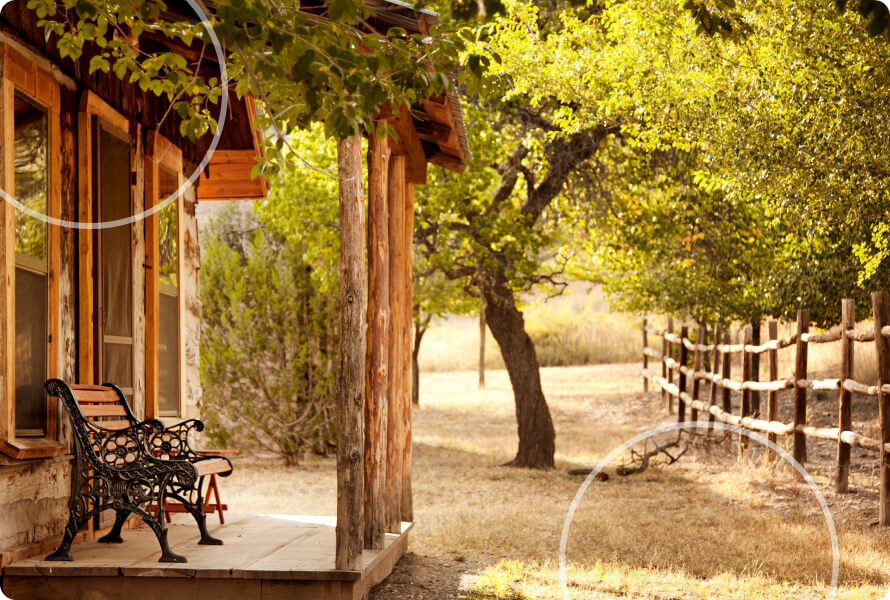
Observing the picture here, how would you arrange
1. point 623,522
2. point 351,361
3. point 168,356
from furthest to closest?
point 623,522
point 168,356
point 351,361

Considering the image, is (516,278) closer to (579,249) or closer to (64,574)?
(579,249)

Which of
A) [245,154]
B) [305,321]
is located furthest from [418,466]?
[245,154]

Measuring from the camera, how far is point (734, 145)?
783cm

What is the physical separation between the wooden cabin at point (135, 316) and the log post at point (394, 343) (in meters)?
0.02

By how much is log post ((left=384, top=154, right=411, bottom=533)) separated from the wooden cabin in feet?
0.05

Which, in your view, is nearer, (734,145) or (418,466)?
(734,145)

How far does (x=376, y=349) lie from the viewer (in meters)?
5.65

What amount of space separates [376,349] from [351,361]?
0.96m

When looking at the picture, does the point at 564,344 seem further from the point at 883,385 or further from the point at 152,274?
the point at 152,274

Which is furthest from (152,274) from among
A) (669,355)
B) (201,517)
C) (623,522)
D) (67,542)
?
(669,355)

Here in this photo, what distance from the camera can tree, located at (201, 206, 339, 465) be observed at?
43.1ft

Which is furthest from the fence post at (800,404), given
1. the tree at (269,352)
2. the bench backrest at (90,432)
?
the bench backrest at (90,432)

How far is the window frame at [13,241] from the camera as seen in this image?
4477 millimetres

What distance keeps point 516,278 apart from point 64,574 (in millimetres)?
7914
